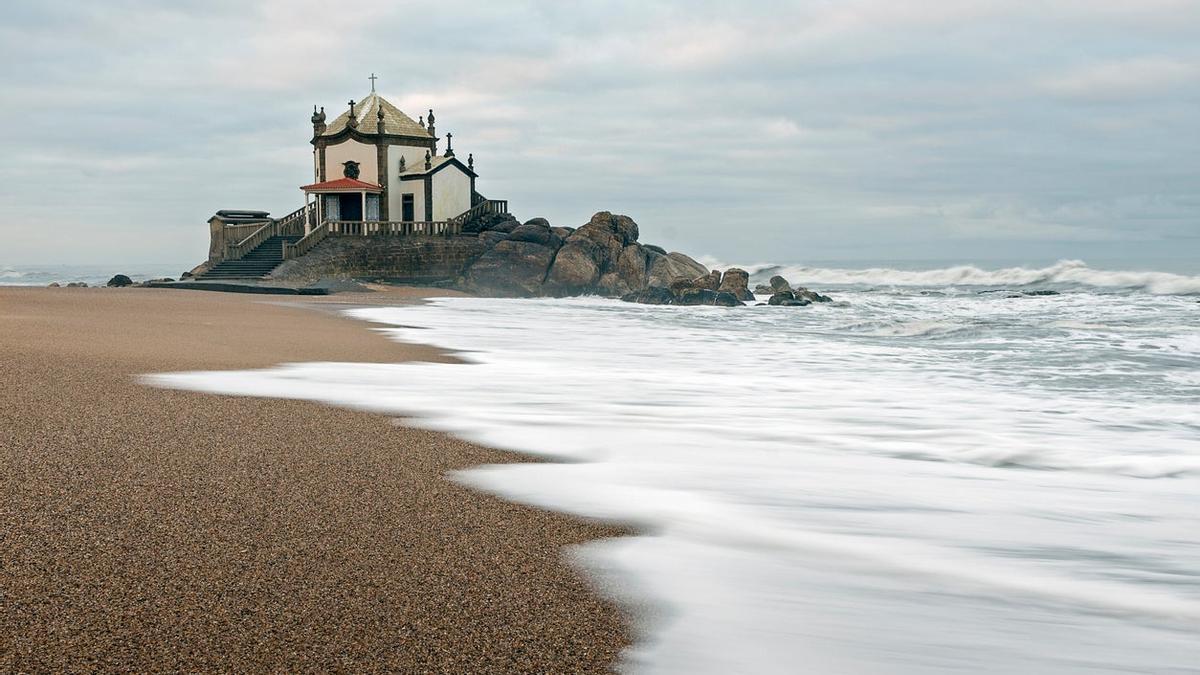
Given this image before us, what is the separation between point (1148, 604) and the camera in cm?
383

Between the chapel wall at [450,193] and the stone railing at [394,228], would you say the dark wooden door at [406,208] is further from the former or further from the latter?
the stone railing at [394,228]

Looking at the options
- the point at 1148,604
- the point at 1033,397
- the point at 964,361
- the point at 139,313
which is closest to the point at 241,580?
the point at 1148,604

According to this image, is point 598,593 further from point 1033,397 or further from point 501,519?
point 1033,397

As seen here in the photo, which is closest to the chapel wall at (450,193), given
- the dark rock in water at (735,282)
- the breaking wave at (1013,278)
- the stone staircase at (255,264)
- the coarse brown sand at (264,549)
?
the stone staircase at (255,264)

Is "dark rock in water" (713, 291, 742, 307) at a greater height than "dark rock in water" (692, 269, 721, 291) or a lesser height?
lesser

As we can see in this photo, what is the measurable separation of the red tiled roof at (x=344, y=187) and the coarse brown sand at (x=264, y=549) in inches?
1534

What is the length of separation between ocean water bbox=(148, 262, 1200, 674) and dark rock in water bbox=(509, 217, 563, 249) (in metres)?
30.0

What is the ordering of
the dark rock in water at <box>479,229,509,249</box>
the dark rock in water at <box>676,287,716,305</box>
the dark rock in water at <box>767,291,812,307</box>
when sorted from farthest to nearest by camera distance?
the dark rock in water at <box>479,229,509,249</box>, the dark rock in water at <box>767,291,812,307</box>, the dark rock in water at <box>676,287,716,305</box>

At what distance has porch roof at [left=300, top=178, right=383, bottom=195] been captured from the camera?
4491 centimetres

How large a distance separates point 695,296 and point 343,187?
1845cm

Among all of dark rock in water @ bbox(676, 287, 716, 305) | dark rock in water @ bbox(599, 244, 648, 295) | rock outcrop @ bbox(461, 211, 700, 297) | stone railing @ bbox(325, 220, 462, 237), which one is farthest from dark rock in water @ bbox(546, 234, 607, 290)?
dark rock in water @ bbox(676, 287, 716, 305)

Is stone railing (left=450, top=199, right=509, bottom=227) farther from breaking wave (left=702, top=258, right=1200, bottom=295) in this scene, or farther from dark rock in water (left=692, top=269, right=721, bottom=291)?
breaking wave (left=702, top=258, right=1200, bottom=295)

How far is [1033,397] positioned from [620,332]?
10340 mm

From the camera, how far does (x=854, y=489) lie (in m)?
5.63
